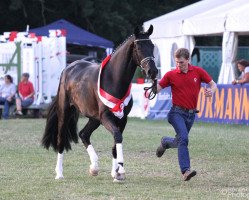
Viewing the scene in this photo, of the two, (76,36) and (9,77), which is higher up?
(76,36)

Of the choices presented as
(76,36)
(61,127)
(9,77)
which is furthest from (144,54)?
(76,36)

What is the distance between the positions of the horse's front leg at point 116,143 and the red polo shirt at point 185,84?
82cm

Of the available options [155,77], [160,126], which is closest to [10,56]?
[160,126]

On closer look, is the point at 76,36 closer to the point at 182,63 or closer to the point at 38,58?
the point at 38,58

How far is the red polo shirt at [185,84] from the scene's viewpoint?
1088cm

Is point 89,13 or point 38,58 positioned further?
point 89,13

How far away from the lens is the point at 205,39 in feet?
147

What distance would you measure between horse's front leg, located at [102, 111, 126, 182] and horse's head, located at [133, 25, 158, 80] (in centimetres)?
83

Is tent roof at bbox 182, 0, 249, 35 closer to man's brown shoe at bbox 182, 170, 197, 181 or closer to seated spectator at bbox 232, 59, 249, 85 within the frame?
seated spectator at bbox 232, 59, 249, 85

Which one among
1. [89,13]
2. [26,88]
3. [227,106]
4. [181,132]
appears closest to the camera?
[181,132]

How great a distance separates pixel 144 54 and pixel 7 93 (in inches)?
659

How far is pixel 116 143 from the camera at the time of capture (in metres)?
10.7

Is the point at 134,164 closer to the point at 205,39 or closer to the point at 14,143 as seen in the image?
the point at 14,143

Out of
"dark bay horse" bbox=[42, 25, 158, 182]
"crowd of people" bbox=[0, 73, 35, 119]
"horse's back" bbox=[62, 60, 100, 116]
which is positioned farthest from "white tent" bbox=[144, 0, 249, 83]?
"dark bay horse" bbox=[42, 25, 158, 182]
